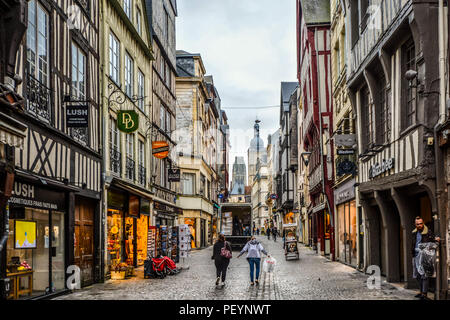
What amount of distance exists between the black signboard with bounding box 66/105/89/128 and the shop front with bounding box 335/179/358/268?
10.6 m

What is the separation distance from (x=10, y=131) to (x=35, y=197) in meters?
3.13

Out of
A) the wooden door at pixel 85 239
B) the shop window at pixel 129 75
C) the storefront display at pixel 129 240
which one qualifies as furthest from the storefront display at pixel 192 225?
the wooden door at pixel 85 239

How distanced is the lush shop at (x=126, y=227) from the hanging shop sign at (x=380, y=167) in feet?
25.7

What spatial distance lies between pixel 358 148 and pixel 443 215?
7.88 meters

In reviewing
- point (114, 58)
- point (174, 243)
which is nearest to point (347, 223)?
point (174, 243)

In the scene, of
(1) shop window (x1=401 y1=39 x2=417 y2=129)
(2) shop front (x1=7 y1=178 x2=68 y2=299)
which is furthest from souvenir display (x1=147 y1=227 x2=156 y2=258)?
(1) shop window (x1=401 y1=39 x2=417 y2=129)

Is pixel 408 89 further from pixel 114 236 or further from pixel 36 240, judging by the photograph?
pixel 114 236

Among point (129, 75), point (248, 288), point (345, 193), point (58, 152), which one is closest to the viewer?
point (58, 152)

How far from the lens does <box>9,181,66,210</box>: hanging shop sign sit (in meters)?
10.9

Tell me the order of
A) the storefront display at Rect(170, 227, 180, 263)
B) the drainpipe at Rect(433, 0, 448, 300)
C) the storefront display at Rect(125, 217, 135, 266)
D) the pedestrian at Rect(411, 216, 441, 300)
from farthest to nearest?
the storefront display at Rect(170, 227, 180, 263) < the storefront display at Rect(125, 217, 135, 266) < the pedestrian at Rect(411, 216, 441, 300) < the drainpipe at Rect(433, 0, 448, 300)

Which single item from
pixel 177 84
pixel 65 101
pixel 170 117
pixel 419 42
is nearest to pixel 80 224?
pixel 65 101

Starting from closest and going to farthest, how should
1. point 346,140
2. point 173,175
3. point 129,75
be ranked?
point 346,140 → point 129,75 → point 173,175

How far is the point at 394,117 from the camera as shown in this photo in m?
14.5

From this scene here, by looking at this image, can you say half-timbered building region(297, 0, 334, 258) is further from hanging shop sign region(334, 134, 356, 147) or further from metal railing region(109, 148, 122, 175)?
metal railing region(109, 148, 122, 175)
